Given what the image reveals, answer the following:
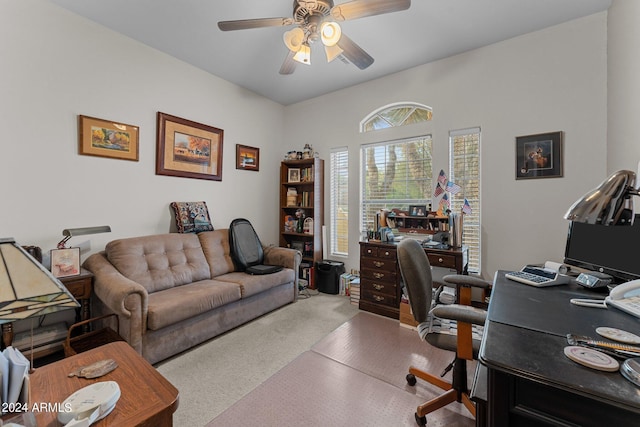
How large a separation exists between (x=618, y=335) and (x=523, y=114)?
8.40ft

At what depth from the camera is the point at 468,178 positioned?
3051 millimetres

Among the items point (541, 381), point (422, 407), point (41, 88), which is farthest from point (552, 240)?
point (41, 88)

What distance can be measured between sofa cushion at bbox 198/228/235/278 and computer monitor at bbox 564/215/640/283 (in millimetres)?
3197

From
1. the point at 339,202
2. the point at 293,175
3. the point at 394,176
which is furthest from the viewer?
the point at 293,175

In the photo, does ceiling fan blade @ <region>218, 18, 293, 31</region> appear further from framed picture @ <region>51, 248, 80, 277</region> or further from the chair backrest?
framed picture @ <region>51, 248, 80, 277</region>

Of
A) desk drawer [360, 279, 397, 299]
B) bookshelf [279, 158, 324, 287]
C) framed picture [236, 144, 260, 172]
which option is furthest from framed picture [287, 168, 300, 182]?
desk drawer [360, 279, 397, 299]

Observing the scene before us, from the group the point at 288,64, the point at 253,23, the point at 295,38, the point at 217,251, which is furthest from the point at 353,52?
the point at 217,251

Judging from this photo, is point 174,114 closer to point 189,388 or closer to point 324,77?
point 324,77

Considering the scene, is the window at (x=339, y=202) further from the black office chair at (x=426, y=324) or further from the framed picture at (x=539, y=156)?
the black office chair at (x=426, y=324)

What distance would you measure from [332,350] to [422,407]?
945 mm

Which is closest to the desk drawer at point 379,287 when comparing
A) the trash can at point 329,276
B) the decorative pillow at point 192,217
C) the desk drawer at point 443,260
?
the desk drawer at point 443,260

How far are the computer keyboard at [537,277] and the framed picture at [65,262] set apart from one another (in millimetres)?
3343

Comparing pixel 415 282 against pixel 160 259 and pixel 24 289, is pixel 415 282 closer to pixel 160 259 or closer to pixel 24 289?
pixel 24 289

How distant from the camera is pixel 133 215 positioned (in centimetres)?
Answer: 287
